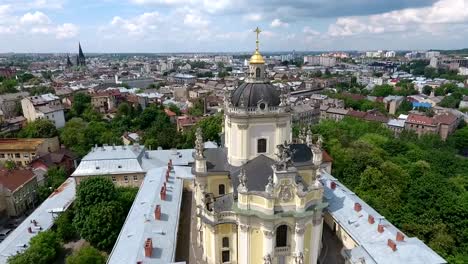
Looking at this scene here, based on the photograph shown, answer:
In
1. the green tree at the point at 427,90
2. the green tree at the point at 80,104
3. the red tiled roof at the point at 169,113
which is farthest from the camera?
the green tree at the point at 427,90

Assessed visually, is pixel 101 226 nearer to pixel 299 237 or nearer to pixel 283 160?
pixel 299 237

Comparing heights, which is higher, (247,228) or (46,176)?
(247,228)

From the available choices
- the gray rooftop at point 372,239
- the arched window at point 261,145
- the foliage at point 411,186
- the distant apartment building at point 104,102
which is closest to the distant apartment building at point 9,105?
the distant apartment building at point 104,102

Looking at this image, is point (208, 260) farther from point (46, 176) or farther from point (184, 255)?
point (46, 176)

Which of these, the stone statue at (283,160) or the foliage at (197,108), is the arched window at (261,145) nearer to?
the stone statue at (283,160)

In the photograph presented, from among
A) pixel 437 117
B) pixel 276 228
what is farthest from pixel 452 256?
pixel 437 117

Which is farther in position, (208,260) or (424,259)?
(208,260)
